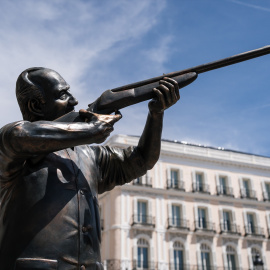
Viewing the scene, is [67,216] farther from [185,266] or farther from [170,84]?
[185,266]

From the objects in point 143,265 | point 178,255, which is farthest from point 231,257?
point 143,265

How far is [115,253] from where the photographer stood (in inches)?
1176

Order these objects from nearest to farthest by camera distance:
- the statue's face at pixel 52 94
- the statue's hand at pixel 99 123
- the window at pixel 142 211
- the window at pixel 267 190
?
the statue's hand at pixel 99 123 < the statue's face at pixel 52 94 < the window at pixel 142 211 < the window at pixel 267 190

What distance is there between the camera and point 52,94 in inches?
109

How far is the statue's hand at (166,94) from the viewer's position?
9.29ft

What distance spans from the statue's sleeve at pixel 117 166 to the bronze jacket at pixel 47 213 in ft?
0.89

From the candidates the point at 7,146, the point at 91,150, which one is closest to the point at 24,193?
the point at 7,146

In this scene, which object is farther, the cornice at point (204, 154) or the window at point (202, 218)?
the window at point (202, 218)

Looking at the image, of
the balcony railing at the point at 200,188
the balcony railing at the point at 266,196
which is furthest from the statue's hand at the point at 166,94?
the balcony railing at the point at 266,196

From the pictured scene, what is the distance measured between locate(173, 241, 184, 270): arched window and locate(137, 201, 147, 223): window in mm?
3165

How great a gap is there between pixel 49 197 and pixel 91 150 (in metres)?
0.65

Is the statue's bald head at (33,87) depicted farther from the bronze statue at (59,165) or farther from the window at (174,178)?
the window at (174,178)

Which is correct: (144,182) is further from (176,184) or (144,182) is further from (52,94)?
(52,94)

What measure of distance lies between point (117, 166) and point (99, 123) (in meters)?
0.64
